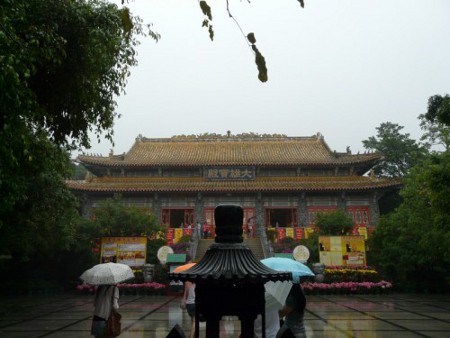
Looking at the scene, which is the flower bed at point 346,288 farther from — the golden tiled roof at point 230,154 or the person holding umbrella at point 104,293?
the golden tiled roof at point 230,154

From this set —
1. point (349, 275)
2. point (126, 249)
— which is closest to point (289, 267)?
point (349, 275)

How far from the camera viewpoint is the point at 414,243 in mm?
16781

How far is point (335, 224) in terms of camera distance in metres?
19.5

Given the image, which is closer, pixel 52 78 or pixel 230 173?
pixel 52 78

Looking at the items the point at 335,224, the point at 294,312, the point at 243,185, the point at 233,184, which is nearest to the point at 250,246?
the point at 335,224

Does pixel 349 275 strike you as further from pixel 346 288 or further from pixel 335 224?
pixel 335 224

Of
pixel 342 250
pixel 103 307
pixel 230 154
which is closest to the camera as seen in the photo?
pixel 103 307

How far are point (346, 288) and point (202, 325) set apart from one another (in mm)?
9445

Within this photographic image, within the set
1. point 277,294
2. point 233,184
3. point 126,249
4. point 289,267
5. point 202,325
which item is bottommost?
point 202,325

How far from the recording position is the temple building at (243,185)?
2541cm

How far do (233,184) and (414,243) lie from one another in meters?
12.1

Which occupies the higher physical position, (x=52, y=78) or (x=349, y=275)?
(x=52, y=78)

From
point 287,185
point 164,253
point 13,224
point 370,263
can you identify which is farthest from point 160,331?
point 287,185

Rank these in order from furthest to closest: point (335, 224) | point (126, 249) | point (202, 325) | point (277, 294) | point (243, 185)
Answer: point (243, 185) < point (335, 224) < point (126, 249) < point (202, 325) < point (277, 294)
